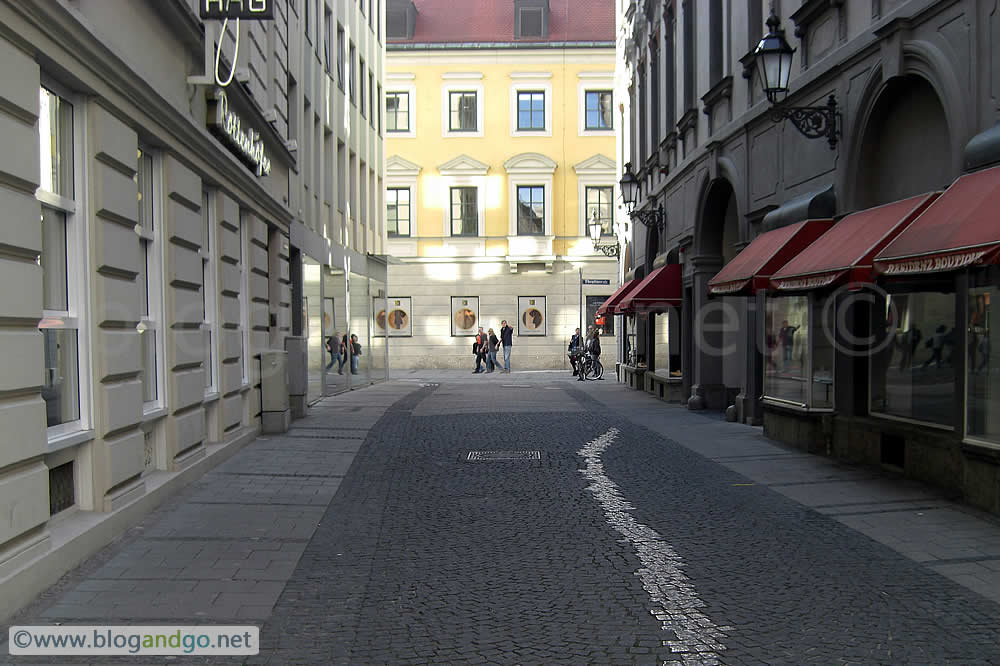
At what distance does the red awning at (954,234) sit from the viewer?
276 inches

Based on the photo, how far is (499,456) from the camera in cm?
1202

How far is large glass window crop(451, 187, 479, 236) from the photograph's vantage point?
4209 centimetres

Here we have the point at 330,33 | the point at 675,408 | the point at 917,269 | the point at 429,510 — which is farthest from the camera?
the point at 330,33

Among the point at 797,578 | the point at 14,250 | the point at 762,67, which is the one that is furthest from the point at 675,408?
the point at 14,250

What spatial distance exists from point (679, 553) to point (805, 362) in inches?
252

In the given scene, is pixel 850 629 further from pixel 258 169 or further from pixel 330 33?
pixel 330 33

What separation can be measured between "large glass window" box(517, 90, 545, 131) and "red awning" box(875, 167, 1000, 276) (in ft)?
113

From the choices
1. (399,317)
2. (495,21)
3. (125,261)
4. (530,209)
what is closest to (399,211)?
(399,317)

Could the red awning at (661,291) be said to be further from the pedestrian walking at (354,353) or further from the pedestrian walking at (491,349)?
the pedestrian walking at (491,349)

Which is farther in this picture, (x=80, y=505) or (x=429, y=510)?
(x=429, y=510)

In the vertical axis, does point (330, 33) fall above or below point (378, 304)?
above

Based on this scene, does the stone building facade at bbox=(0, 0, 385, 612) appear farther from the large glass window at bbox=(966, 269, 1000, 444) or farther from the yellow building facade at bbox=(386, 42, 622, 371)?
the yellow building facade at bbox=(386, 42, 622, 371)

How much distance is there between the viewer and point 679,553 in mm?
6820

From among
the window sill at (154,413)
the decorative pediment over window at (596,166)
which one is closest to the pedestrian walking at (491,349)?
the decorative pediment over window at (596,166)
